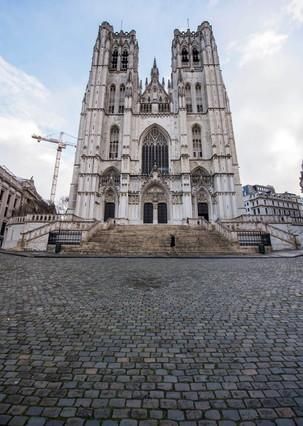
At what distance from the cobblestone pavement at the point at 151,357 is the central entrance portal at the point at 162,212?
21428 mm

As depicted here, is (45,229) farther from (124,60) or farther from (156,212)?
(124,60)

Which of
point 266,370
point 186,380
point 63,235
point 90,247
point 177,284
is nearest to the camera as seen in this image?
point 186,380

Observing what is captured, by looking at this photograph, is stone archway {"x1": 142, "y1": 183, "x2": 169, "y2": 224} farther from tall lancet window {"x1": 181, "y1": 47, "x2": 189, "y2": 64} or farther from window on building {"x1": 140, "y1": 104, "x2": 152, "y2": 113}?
tall lancet window {"x1": 181, "y1": 47, "x2": 189, "y2": 64}

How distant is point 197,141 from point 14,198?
27.4 m

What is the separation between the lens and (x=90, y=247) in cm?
1352

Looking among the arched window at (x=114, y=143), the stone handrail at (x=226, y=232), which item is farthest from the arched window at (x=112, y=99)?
the stone handrail at (x=226, y=232)

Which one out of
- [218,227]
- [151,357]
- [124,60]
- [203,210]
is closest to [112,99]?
[124,60]

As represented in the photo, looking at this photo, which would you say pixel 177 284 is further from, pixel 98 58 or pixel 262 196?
pixel 262 196

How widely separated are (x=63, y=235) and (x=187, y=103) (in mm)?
27056

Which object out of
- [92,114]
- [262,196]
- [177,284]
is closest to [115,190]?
[92,114]

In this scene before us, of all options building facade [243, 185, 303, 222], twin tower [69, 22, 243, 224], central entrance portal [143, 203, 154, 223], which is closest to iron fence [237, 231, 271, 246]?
twin tower [69, 22, 243, 224]

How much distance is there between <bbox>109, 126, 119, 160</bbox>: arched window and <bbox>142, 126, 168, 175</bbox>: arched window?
390 cm

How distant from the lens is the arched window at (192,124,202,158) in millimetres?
28914

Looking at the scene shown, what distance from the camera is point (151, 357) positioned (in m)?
2.42
